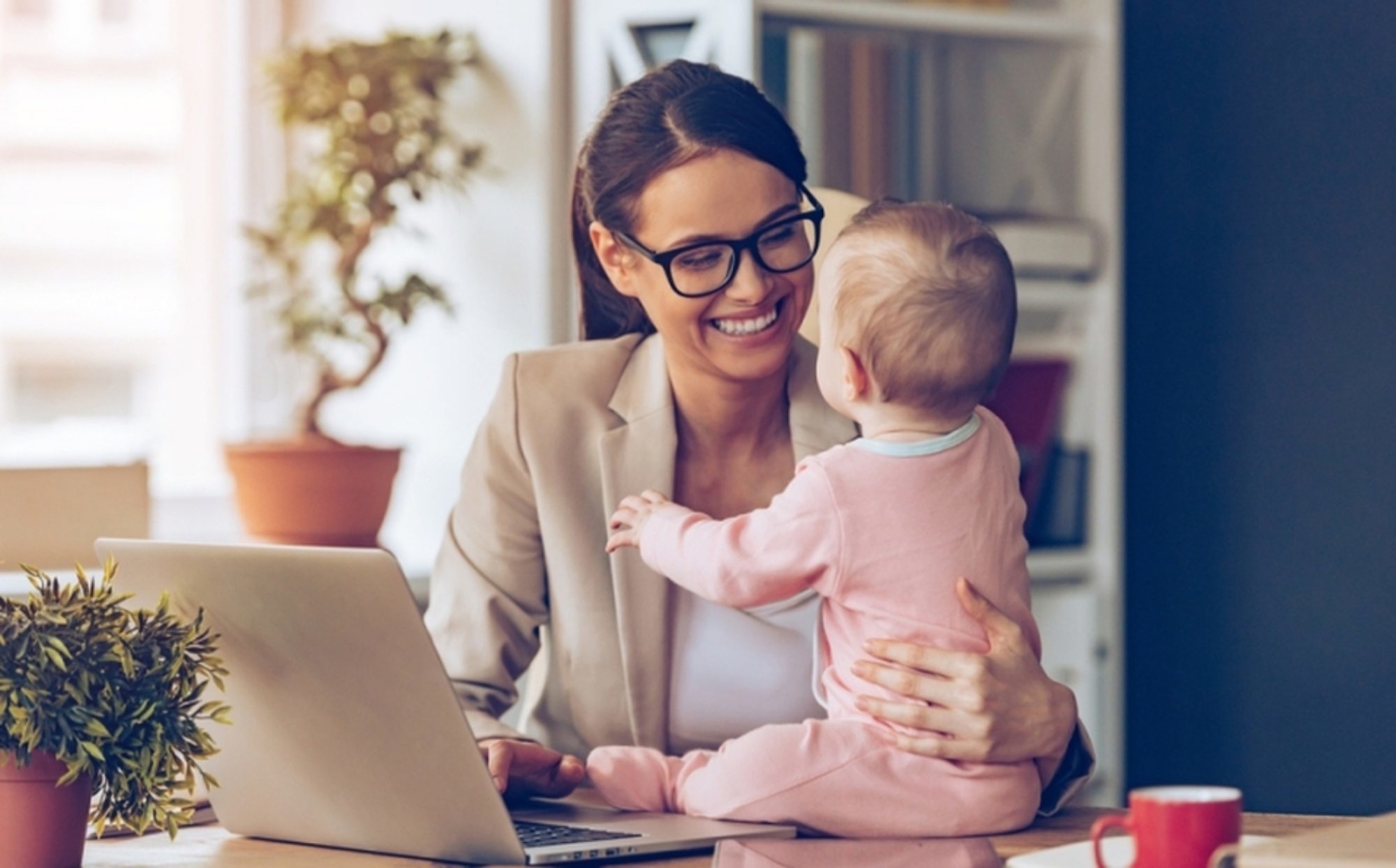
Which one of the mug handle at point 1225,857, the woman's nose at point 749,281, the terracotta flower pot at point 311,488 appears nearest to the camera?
the mug handle at point 1225,857

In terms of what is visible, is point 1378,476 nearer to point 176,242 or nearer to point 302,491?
point 302,491

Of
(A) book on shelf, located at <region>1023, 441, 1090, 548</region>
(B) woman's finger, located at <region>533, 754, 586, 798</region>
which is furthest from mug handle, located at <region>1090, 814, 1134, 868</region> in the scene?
(A) book on shelf, located at <region>1023, 441, 1090, 548</region>

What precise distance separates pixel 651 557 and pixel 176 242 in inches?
85.5

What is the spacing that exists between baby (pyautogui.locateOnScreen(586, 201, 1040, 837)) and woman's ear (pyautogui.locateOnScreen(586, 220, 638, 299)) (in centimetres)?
41

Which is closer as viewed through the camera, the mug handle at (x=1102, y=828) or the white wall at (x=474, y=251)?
the mug handle at (x=1102, y=828)

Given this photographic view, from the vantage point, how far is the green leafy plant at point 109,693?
1216 mm

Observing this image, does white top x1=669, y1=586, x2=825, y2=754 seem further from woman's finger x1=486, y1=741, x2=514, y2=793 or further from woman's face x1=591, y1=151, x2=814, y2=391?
woman's finger x1=486, y1=741, x2=514, y2=793

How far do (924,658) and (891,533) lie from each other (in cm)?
10

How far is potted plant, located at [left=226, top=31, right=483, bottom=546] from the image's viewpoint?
2967 millimetres

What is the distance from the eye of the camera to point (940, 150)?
3246 mm

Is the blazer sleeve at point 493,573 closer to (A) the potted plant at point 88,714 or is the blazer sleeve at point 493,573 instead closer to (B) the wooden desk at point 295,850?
(B) the wooden desk at point 295,850

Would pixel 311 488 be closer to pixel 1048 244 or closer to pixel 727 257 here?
pixel 1048 244

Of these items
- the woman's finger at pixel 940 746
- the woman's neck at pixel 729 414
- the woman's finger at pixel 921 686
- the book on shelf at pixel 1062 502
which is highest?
the woman's neck at pixel 729 414

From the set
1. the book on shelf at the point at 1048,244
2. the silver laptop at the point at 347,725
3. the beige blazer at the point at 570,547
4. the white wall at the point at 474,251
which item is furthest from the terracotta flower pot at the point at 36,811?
the book on shelf at the point at 1048,244
